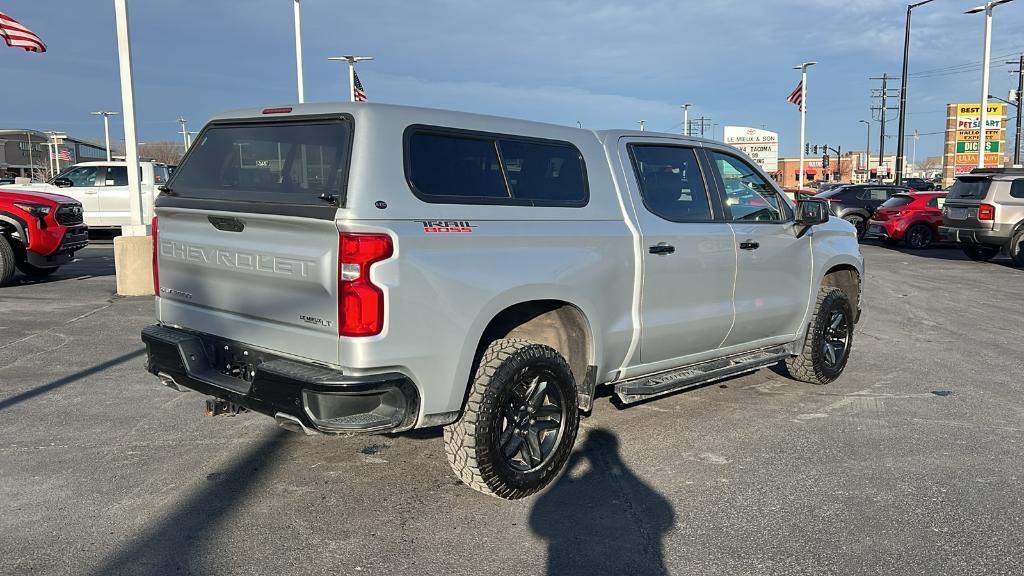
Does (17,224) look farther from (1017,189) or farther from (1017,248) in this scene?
(1017,248)

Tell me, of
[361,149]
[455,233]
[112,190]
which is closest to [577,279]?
[455,233]

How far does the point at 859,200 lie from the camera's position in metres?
23.5

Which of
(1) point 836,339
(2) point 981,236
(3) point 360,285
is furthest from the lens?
(2) point 981,236

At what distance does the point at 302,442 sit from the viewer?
15.9 feet

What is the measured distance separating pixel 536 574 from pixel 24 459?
319 centimetres

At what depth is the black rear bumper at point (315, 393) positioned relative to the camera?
11.1 feet

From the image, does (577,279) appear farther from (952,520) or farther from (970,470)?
(970,470)

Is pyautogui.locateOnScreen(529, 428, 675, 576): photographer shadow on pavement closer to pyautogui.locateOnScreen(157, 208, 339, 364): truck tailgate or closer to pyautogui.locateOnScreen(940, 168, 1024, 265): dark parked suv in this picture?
pyautogui.locateOnScreen(157, 208, 339, 364): truck tailgate

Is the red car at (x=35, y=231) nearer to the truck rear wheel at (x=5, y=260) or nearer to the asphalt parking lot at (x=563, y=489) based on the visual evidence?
the truck rear wheel at (x=5, y=260)

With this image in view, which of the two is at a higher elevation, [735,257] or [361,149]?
[361,149]

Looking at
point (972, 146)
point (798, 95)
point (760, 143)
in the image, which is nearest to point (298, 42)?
point (798, 95)

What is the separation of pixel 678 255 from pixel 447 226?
1.83 meters

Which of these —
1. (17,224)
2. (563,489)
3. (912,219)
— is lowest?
(563,489)

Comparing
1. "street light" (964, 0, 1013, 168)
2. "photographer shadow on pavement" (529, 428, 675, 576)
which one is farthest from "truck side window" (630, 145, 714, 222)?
"street light" (964, 0, 1013, 168)
